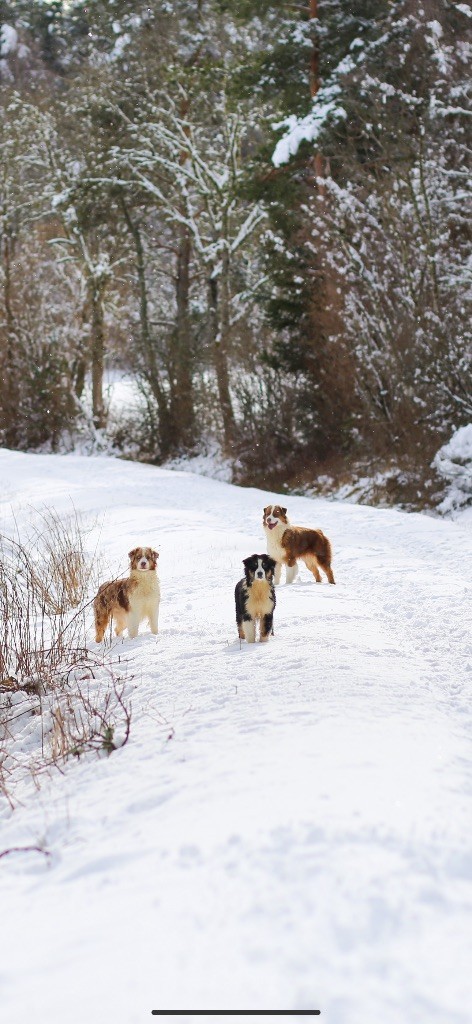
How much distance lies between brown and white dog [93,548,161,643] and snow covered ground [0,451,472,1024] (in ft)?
1.27

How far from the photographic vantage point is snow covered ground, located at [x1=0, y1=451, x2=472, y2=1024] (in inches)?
91.8

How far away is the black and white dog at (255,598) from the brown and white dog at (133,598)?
72 centimetres

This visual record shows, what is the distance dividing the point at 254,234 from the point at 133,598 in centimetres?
2074

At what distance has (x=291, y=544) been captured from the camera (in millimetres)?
8078

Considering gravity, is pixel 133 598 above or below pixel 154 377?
below

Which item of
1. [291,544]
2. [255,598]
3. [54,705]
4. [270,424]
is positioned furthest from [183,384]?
[54,705]

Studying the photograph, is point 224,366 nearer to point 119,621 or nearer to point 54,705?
point 119,621

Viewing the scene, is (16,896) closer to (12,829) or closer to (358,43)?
(12,829)

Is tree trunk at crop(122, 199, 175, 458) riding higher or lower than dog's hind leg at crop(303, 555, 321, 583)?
higher

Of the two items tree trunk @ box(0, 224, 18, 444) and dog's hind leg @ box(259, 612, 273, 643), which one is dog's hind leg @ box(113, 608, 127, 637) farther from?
tree trunk @ box(0, 224, 18, 444)

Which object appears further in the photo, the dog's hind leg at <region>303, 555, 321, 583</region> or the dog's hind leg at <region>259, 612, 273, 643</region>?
the dog's hind leg at <region>303, 555, 321, 583</region>

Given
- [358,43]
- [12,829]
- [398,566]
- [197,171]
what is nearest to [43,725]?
[12,829]

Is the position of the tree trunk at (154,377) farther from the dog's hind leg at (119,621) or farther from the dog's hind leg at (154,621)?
the dog's hind leg at (154,621)

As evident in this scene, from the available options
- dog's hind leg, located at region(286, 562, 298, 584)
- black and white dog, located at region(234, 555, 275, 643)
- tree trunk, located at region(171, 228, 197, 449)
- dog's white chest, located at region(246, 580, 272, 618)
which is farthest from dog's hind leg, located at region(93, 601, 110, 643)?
tree trunk, located at region(171, 228, 197, 449)
